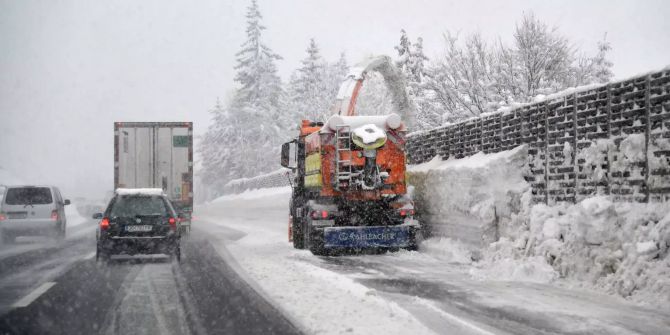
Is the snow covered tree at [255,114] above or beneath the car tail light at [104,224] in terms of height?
above

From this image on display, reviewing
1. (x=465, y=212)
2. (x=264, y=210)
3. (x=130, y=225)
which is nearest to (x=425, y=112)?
(x=264, y=210)

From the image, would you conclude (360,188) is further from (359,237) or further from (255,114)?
(255,114)

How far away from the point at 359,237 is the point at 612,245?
569cm

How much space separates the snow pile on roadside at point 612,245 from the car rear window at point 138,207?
736cm

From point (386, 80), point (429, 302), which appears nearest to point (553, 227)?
point (429, 302)

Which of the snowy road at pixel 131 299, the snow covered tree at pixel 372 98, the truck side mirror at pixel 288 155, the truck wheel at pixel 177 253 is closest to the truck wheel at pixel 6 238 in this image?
the snowy road at pixel 131 299

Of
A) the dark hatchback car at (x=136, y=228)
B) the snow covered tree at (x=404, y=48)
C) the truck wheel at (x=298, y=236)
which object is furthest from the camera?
the snow covered tree at (x=404, y=48)

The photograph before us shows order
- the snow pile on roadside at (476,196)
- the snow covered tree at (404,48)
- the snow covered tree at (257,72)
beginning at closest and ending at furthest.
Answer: the snow pile on roadside at (476,196) → the snow covered tree at (404,48) → the snow covered tree at (257,72)

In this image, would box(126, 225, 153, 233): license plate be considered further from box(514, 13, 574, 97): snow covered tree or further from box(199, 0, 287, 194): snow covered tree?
box(199, 0, 287, 194): snow covered tree

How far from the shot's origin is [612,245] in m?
8.23

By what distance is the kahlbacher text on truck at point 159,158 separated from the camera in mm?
20641

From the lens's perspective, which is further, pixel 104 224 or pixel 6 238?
pixel 6 238

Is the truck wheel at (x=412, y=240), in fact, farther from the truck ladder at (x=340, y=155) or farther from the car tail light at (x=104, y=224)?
the car tail light at (x=104, y=224)

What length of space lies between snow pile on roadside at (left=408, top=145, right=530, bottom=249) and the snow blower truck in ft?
3.07
